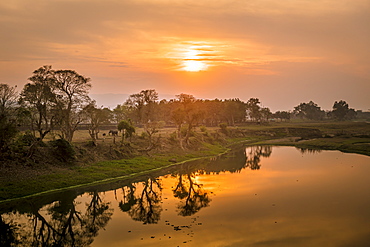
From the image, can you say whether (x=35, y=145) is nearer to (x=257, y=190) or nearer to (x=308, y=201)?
(x=257, y=190)

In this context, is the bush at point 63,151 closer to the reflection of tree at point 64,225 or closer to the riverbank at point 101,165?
the riverbank at point 101,165

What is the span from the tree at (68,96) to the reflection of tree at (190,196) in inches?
944

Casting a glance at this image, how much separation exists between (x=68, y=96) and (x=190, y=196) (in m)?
33.4

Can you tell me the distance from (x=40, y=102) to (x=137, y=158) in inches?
815

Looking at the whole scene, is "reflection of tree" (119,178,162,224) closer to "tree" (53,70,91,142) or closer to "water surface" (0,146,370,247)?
"water surface" (0,146,370,247)

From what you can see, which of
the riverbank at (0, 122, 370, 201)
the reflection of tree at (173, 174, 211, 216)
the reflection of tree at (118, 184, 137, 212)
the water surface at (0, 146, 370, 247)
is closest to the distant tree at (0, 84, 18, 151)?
the riverbank at (0, 122, 370, 201)

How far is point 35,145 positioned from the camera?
157 ft

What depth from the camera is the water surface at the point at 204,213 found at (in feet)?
85.7

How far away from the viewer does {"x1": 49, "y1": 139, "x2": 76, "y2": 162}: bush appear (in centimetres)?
5006

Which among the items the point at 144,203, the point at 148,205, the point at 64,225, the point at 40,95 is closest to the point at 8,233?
the point at 64,225

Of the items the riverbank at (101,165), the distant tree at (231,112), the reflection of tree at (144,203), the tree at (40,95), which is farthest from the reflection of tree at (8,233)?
the distant tree at (231,112)

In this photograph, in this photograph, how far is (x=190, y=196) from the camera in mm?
40750

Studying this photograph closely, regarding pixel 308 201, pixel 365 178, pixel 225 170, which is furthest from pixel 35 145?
pixel 365 178

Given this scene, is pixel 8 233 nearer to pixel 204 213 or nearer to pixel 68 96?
pixel 204 213
